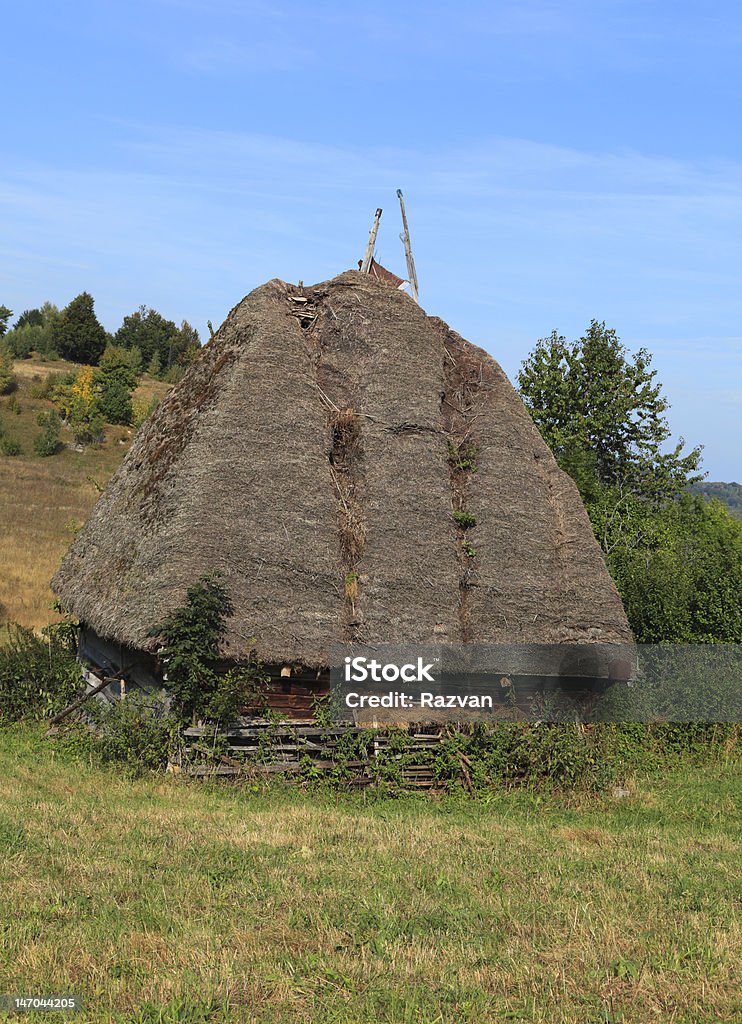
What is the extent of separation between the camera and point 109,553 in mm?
14828

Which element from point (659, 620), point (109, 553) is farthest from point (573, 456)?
point (109, 553)

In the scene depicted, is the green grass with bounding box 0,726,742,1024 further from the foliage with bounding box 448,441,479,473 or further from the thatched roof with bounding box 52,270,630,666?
the foliage with bounding box 448,441,479,473

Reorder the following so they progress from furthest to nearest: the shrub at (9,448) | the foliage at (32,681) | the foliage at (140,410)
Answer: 1. the foliage at (140,410)
2. the shrub at (9,448)
3. the foliage at (32,681)

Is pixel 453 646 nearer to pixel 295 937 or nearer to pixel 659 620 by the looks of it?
pixel 659 620

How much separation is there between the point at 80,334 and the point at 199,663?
256 ft

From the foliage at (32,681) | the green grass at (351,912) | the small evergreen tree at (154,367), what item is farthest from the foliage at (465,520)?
the small evergreen tree at (154,367)

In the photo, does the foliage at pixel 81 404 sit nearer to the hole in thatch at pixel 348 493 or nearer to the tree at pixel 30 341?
the tree at pixel 30 341

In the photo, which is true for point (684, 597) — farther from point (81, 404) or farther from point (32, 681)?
point (81, 404)

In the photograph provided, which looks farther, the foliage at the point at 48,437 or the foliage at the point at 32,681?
the foliage at the point at 48,437

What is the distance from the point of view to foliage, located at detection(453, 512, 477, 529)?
14.8m

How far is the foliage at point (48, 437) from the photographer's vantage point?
6044 centimetres

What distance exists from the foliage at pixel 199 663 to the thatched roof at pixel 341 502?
0.95 ft

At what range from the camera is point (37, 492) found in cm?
4781

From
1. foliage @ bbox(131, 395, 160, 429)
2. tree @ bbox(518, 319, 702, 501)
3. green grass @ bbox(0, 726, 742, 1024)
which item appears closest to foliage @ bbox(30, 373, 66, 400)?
foliage @ bbox(131, 395, 160, 429)
